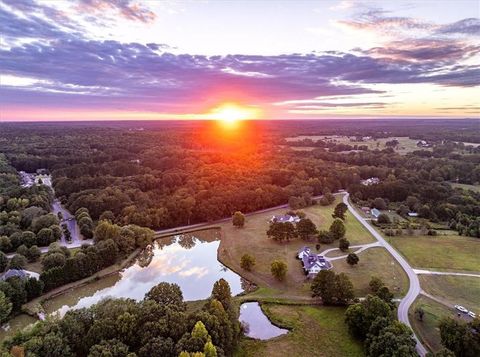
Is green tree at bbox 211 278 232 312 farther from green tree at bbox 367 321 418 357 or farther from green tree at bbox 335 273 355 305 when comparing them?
green tree at bbox 367 321 418 357

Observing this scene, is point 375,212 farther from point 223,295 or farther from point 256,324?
point 223,295

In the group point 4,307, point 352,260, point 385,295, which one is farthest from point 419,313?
point 4,307

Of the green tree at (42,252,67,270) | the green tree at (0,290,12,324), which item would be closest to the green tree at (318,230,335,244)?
the green tree at (42,252,67,270)

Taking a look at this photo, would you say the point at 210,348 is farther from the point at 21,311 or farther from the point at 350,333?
the point at 21,311

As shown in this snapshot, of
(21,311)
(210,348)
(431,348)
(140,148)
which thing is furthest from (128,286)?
(140,148)

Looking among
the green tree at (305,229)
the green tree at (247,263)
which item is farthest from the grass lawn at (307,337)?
the green tree at (305,229)

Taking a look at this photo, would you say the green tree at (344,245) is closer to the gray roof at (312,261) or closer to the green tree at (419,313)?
the gray roof at (312,261)
